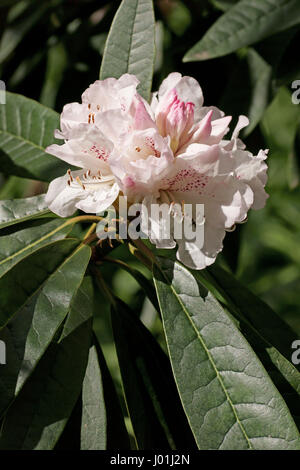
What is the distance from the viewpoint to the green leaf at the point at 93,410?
40.9 inches

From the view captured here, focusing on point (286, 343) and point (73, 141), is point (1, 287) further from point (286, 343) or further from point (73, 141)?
point (286, 343)

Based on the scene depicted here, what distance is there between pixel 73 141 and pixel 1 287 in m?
0.26

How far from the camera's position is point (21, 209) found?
1.14 m

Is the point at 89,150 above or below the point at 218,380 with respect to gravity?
above

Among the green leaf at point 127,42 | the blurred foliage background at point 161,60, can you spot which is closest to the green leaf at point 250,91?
the blurred foliage background at point 161,60

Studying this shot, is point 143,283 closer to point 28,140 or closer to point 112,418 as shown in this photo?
point 112,418

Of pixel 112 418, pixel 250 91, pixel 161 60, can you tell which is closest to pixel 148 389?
pixel 112 418

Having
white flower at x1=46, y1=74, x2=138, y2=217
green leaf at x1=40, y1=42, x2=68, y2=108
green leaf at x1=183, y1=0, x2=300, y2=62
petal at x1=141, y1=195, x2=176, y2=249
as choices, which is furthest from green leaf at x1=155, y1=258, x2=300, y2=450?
green leaf at x1=40, y1=42, x2=68, y2=108

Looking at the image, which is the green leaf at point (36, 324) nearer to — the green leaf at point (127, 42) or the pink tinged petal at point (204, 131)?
the pink tinged petal at point (204, 131)

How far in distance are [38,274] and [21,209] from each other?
226mm

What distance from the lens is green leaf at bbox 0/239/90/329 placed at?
2.97ft

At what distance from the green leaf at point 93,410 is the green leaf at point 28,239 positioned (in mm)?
228

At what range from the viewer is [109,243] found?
3.58 ft

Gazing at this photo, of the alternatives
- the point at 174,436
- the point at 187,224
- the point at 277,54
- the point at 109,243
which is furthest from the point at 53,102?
the point at 174,436
